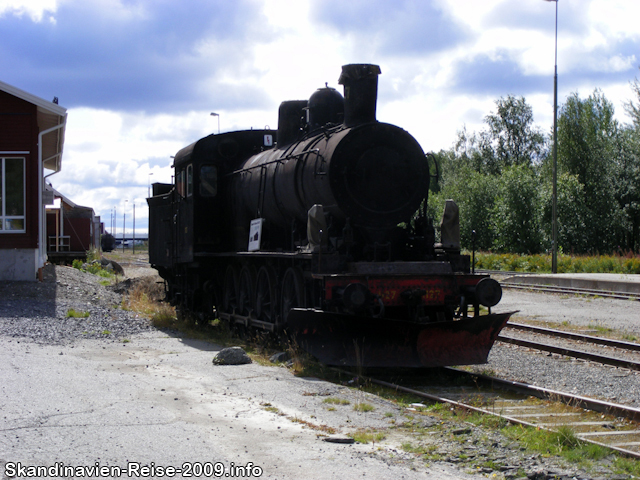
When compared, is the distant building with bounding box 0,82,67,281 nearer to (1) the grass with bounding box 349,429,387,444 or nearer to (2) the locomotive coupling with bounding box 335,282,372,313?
(2) the locomotive coupling with bounding box 335,282,372,313

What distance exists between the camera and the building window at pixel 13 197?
18188mm

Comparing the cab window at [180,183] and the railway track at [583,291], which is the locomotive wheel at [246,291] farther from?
the railway track at [583,291]

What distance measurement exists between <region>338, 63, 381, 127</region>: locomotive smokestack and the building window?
39.3ft

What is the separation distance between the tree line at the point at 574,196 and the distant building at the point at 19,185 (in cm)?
2810

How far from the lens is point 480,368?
9.05m

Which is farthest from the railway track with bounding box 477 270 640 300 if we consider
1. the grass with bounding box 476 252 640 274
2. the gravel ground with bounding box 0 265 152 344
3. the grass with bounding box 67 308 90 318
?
the grass with bounding box 67 308 90 318

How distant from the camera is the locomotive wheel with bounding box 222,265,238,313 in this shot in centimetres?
1278

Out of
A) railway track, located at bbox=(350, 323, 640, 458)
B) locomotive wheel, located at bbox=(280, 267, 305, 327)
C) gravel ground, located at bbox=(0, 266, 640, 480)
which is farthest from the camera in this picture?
locomotive wheel, located at bbox=(280, 267, 305, 327)

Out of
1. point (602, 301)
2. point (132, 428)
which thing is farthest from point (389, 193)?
point (602, 301)

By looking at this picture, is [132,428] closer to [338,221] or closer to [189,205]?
[338,221]

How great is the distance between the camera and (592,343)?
11.3 metres

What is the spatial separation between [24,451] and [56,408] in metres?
1.30

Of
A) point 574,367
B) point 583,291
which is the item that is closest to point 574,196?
point 583,291

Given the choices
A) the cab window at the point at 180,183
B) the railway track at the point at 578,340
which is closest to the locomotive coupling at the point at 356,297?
the railway track at the point at 578,340
